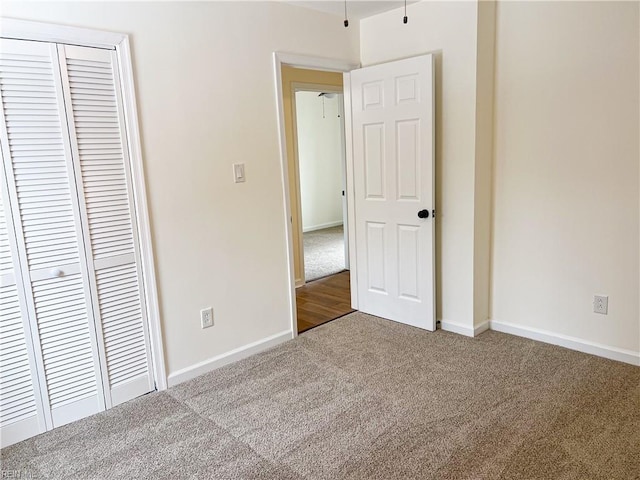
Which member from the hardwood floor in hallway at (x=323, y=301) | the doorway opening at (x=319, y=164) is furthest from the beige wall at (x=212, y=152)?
the doorway opening at (x=319, y=164)

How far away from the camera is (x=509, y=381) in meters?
2.67

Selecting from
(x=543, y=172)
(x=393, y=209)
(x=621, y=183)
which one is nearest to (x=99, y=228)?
(x=393, y=209)

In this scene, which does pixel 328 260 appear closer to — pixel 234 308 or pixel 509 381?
pixel 234 308

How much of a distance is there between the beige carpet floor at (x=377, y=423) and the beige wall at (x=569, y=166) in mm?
368

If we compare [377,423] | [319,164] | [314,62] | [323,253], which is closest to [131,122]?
[314,62]

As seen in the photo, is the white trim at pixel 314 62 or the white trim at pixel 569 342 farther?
the white trim at pixel 314 62

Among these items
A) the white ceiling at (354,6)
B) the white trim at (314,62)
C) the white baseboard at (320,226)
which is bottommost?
the white baseboard at (320,226)

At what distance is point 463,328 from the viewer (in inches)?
132

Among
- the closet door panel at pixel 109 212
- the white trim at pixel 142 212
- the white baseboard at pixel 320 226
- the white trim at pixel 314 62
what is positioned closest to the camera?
the closet door panel at pixel 109 212

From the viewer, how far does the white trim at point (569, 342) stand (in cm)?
284

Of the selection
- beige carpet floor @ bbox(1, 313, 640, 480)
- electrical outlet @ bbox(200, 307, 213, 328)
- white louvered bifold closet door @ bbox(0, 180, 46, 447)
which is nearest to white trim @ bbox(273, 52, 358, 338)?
beige carpet floor @ bbox(1, 313, 640, 480)

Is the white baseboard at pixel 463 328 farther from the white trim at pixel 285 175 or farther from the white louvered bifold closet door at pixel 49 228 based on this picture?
the white louvered bifold closet door at pixel 49 228

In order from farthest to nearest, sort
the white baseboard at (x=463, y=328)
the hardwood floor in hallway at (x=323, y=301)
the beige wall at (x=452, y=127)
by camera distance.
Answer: the hardwood floor in hallway at (x=323, y=301) < the white baseboard at (x=463, y=328) < the beige wall at (x=452, y=127)

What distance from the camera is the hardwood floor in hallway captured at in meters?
3.85
